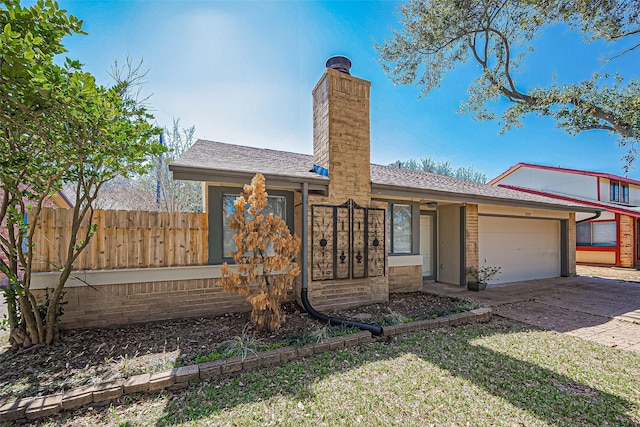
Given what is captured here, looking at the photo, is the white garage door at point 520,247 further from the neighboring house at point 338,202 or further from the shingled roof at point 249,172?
the shingled roof at point 249,172

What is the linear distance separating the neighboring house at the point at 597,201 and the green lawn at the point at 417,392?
39.9 feet

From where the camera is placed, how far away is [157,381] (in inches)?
117

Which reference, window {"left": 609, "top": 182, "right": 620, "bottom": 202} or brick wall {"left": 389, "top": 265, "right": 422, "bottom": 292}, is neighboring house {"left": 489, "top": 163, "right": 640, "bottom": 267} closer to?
window {"left": 609, "top": 182, "right": 620, "bottom": 202}

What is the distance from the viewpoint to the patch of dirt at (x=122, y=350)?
3.02 meters

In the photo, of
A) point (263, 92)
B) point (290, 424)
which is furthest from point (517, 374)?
point (263, 92)

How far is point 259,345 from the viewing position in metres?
3.75

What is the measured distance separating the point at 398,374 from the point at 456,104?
10.6 m

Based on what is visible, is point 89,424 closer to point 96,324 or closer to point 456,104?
point 96,324

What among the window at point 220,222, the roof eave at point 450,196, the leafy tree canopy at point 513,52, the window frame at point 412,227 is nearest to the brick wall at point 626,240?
the roof eave at point 450,196

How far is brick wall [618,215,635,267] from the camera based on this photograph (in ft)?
42.5

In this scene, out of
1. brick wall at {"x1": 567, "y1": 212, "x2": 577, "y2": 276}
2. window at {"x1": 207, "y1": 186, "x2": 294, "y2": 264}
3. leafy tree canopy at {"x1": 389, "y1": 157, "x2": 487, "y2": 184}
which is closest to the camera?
window at {"x1": 207, "y1": 186, "x2": 294, "y2": 264}

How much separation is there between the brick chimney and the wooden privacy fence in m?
2.71

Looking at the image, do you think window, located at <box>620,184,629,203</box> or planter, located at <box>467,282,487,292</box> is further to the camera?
window, located at <box>620,184,629,203</box>

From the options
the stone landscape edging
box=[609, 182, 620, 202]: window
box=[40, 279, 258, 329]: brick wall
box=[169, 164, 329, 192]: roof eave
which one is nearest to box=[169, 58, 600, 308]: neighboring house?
box=[169, 164, 329, 192]: roof eave
